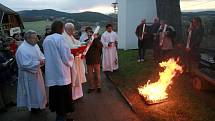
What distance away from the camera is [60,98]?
8156 millimetres

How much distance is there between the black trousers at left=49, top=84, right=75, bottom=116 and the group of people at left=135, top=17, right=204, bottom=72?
225 inches

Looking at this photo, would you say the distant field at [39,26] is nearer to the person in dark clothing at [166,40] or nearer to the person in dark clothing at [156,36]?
the person in dark clothing at [156,36]

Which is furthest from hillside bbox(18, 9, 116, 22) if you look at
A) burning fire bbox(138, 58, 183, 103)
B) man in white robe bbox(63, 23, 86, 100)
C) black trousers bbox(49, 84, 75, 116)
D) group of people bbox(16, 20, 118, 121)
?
black trousers bbox(49, 84, 75, 116)

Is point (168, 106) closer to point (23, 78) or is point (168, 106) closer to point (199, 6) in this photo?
point (23, 78)

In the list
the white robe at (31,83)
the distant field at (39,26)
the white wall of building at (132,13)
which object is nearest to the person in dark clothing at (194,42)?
the white robe at (31,83)

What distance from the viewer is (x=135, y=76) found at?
14.5m

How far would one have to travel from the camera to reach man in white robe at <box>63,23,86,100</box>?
32.2 feet

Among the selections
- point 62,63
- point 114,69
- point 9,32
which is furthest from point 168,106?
point 9,32

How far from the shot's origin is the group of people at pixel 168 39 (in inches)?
522

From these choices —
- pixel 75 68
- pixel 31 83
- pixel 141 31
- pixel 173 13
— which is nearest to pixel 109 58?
pixel 141 31

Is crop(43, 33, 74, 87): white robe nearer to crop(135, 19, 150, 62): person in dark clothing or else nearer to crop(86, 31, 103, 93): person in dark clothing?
crop(86, 31, 103, 93): person in dark clothing

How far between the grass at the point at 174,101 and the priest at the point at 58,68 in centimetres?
191

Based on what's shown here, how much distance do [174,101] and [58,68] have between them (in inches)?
140

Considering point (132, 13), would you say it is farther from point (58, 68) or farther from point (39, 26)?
point (58, 68)
